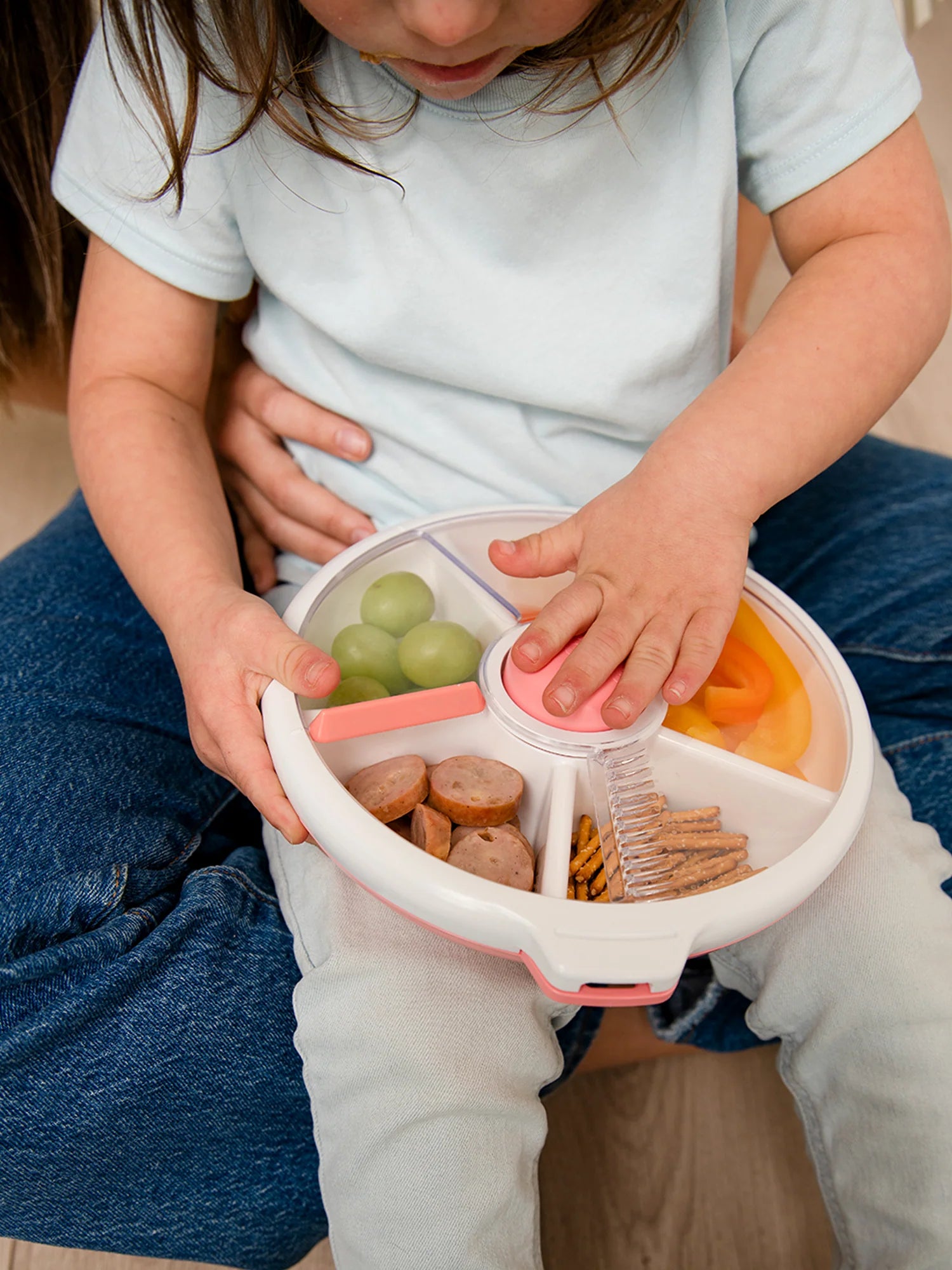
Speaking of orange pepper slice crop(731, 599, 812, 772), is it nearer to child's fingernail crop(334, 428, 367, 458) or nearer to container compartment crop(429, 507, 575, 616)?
container compartment crop(429, 507, 575, 616)

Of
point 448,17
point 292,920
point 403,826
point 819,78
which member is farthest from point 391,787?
point 819,78

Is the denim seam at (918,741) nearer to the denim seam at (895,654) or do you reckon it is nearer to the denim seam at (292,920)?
the denim seam at (895,654)

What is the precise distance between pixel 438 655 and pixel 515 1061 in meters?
0.22

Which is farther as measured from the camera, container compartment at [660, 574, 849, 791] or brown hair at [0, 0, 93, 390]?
brown hair at [0, 0, 93, 390]

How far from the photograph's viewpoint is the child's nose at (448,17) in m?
0.41

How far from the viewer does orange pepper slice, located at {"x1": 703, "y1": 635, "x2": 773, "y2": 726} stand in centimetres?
53

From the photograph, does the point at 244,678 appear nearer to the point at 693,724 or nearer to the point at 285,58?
the point at 693,724

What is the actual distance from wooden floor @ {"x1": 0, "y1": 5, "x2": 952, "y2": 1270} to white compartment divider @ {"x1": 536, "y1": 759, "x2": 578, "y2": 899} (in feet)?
1.14

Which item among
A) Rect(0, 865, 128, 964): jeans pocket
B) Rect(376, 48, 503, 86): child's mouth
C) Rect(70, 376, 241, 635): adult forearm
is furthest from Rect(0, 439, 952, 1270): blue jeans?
Rect(376, 48, 503, 86): child's mouth

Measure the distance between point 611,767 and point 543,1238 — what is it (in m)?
0.40

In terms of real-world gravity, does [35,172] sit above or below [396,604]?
above

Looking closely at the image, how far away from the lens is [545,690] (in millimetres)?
494

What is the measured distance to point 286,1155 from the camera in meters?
0.55

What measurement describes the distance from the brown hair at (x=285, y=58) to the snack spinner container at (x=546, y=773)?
24cm
